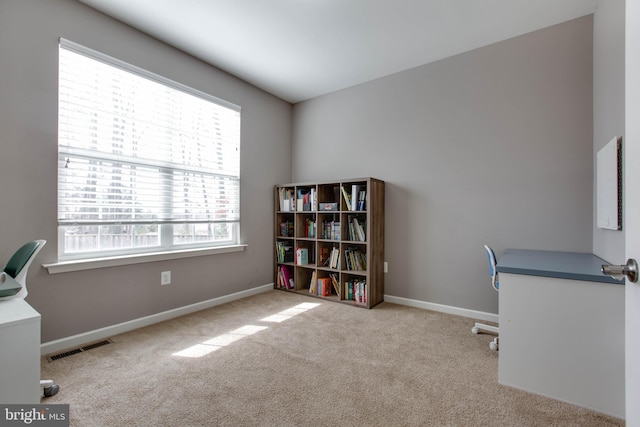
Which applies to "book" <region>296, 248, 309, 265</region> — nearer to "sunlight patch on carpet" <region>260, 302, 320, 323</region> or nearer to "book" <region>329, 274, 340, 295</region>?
"book" <region>329, 274, 340, 295</region>

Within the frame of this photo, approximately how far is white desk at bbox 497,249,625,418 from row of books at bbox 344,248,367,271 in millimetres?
1590

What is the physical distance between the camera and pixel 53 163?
6.81 feet

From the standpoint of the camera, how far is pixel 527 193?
99.9 inches

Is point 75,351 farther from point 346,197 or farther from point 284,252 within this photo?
point 346,197

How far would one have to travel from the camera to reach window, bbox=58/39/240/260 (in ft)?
7.17

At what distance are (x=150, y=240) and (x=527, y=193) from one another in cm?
344

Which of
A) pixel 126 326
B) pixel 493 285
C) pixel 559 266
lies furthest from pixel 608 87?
pixel 126 326

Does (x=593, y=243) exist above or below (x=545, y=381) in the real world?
above

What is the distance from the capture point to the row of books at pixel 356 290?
313 centimetres

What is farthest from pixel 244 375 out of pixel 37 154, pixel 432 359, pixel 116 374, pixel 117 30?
pixel 117 30

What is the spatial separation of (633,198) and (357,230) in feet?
8.23

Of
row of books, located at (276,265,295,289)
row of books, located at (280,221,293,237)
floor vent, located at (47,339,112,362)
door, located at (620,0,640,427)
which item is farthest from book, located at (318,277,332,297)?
door, located at (620,0,640,427)

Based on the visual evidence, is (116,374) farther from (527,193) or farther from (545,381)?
(527,193)

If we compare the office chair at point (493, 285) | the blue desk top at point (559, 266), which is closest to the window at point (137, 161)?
the office chair at point (493, 285)
